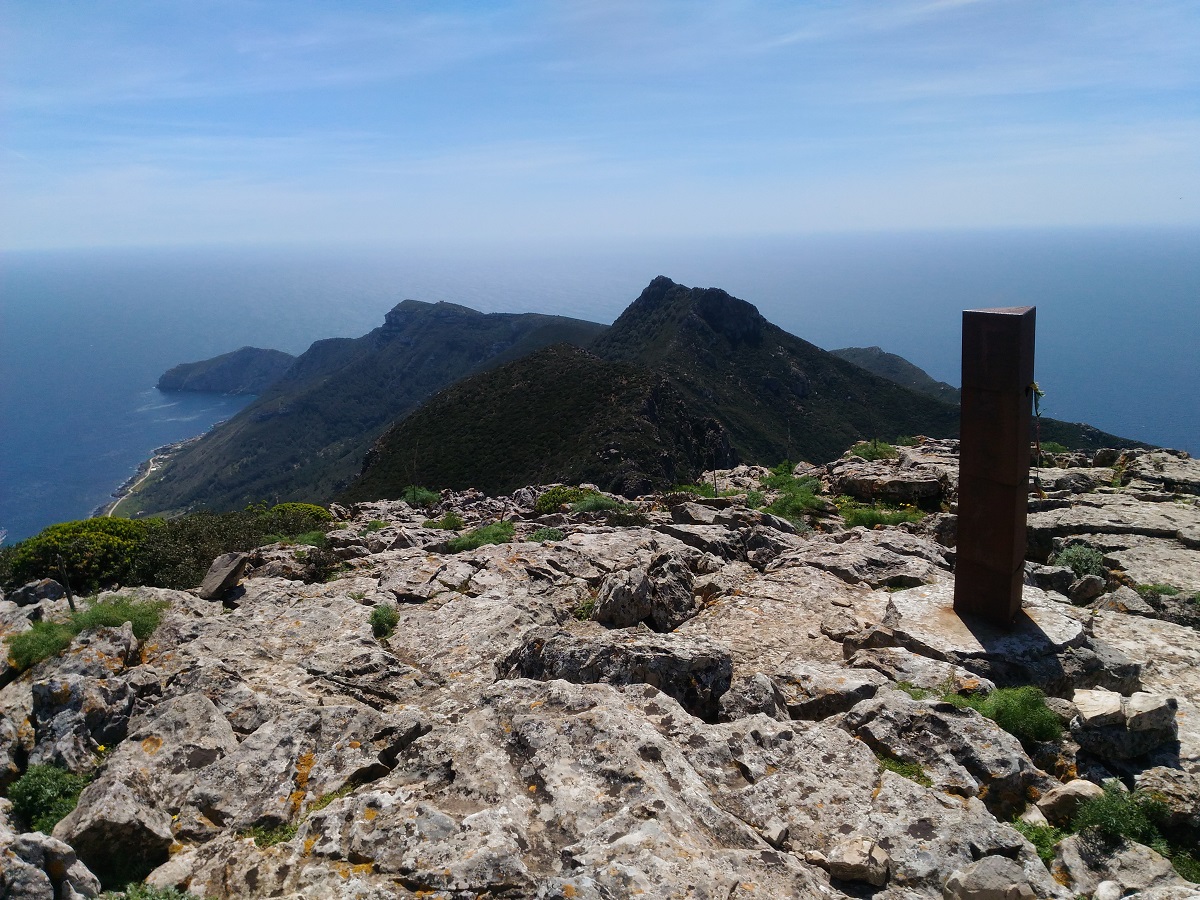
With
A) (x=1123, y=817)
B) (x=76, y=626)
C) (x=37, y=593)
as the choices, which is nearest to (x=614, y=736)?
(x=1123, y=817)

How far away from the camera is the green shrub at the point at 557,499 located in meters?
18.5

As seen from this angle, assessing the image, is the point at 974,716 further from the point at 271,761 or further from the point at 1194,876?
the point at 271,761

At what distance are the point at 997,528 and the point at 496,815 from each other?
660 centimetres

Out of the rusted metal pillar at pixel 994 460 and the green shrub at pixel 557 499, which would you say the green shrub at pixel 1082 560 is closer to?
the rusted metal pillar at pixel 994 460

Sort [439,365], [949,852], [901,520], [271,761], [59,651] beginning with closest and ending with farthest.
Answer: [949,852], [271,761], [59,651], [901,520], [439,365]

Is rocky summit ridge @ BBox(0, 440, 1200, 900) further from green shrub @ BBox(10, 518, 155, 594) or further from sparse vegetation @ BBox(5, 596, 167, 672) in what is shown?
green shrub @ BBox(10, 518, 155, 594)

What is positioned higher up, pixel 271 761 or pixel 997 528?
pixel 997 528

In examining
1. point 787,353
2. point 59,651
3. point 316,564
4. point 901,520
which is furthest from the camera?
point 787,353

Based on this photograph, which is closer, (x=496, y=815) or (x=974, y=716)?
(x=496, y=815)

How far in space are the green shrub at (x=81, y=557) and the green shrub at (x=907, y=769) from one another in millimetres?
12502

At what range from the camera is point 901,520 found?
586 inches

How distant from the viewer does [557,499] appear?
19.0 metres

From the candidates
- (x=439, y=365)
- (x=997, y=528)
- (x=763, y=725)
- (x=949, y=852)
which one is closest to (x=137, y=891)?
(x=763, y=725)

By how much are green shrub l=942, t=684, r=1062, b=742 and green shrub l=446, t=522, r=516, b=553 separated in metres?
9.38
